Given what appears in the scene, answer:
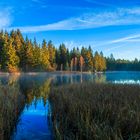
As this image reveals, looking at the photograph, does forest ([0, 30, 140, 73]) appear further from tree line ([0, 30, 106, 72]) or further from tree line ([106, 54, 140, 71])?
tree line ([106, 54, 140, 71])

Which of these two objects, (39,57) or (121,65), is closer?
(39,57)

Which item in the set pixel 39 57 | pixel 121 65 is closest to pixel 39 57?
pixel 39 57

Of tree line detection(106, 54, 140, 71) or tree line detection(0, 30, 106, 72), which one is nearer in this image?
tree line detection(0, 30, 106, 72)

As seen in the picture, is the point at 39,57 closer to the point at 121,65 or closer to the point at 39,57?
the point at 39,57

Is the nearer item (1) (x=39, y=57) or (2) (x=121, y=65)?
(1) (x=39, y=57)

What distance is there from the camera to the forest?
203 ft

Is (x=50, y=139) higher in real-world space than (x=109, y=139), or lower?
lower

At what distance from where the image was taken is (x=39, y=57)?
7262 centimetres

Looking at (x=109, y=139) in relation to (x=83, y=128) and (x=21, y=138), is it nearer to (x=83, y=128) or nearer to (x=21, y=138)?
(x=83, y=128)

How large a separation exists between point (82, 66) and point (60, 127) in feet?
293

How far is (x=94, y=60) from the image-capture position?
333 ft

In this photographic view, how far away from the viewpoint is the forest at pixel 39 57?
61.8m

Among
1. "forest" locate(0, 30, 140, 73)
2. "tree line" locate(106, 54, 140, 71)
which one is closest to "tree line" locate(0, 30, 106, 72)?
"forest" locate(0, 30, 140, 73)

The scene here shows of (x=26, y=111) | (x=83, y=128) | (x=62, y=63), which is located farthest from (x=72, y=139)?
(x=62, y=63)
